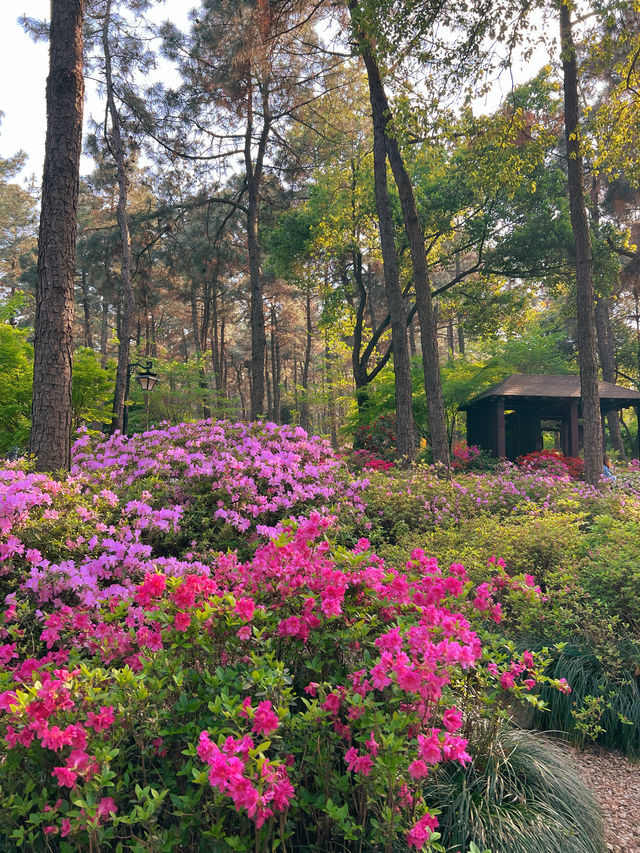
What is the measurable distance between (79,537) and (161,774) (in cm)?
189

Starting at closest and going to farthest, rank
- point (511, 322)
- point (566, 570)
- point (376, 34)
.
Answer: point (566, 570)
point (376, 34)
point (511, 322)

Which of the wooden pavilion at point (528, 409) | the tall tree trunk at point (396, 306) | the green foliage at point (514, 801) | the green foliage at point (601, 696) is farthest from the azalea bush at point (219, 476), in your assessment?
the wooden pavilion at point (528, 409)

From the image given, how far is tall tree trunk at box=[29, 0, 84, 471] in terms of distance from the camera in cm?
456

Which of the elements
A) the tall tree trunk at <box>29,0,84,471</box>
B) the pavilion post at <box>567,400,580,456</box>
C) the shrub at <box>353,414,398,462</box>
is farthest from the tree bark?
the pavilion post at <box>567,400,580,456</box>

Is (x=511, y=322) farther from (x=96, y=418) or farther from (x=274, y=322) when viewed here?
(x=274, y=322)

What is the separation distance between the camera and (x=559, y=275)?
14516 millimetres

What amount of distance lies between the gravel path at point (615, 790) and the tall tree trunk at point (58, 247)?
438 cm

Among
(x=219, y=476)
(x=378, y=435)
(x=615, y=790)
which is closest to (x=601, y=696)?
(x=615, y=790)

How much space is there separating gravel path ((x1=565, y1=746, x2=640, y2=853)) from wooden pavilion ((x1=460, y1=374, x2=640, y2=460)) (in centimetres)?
1239

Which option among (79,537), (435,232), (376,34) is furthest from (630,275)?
(79,537)

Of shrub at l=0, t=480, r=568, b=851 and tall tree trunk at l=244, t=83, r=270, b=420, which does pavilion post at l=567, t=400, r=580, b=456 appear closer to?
tall tree trunk at l=244, t=83, r=270, b=420

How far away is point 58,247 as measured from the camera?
15.3 ft

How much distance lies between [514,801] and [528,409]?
16506 millimetres

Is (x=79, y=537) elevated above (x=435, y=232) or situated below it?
below
